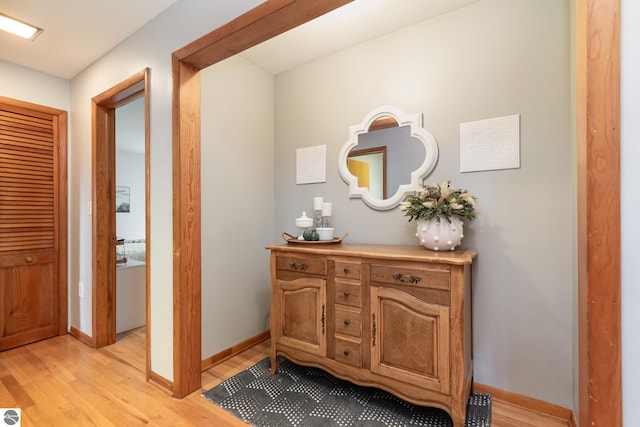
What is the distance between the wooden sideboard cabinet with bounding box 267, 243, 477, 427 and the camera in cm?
147

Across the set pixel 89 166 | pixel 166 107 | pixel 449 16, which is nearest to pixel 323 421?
pixel 166 107

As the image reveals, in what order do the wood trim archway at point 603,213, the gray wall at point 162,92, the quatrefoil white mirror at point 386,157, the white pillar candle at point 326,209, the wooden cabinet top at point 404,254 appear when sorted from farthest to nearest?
the white pillar candle at point 326,209 < the quatrefoil white mirror at point 386,157 < the gray wall at point 162,92 < the wooden cabinet top at point 404,254 < the wood trim archway at point 603,213

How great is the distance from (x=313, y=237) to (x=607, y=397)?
165 cm

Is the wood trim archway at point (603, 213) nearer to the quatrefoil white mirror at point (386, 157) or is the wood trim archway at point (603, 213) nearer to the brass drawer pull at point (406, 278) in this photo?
the brass drawer pull at point (406, 278)

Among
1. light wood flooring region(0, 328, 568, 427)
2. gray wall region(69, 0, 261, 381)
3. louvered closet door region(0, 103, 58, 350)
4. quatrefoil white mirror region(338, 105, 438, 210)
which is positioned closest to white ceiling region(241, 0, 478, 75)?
quatrefoil white mirror region(338, 105, 438, 210)

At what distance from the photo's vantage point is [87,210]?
2.68 meters

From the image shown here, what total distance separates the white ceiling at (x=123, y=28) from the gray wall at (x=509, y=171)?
0.16 meters

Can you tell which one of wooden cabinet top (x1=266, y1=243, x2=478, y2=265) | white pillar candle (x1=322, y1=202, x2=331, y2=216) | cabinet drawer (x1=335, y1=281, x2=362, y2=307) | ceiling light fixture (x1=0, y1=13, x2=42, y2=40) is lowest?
cabinet drawer (x1=335, y1=281, x2=362, y2=307)

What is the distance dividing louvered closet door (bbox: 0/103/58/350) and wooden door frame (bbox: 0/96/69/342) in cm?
2

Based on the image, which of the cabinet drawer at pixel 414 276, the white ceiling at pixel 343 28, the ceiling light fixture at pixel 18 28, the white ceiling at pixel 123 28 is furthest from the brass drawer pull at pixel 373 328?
the ceiling light fixture at pixel 18 28

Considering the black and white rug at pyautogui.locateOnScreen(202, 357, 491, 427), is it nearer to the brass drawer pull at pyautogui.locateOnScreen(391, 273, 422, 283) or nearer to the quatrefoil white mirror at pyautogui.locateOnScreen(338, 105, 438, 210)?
the brass drawer pull at pyautogui.locateOnScreen(391, 273, 422, 283)

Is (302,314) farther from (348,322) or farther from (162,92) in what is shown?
(162,92)

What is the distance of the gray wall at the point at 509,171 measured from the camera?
1636 millimetres

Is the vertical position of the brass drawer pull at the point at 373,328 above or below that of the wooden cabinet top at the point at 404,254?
below
